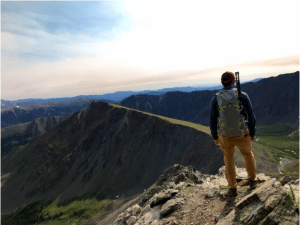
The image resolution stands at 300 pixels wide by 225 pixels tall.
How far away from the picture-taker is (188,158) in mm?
47812

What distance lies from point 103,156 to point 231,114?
72.4m

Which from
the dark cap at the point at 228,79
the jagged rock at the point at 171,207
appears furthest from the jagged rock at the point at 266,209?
the dark cap at the point at 228,79

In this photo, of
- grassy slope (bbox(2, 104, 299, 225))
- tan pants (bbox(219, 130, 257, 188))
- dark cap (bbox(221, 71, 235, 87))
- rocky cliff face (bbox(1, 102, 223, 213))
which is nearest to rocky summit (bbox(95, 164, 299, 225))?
tan pants (bbox(219, 130, 257, 188))

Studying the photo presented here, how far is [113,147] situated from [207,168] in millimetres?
44397

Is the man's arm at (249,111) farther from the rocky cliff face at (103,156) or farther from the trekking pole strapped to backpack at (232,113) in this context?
the rocky cliff face at (103,156)

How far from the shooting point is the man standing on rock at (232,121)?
5434mm

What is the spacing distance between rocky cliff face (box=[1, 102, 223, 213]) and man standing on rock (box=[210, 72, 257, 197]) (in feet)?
115

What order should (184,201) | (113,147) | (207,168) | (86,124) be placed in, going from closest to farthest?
1. (184,201)
2. (207,168)
3. (113,147)
4. (86,124)

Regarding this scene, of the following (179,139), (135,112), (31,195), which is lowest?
(31,195)

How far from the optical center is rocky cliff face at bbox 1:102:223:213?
52.2m

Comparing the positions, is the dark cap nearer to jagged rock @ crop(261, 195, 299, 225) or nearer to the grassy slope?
jagged rock @ crop(261, 195, 299, 225)

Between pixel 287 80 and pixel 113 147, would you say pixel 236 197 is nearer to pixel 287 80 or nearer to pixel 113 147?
pixel 113 147

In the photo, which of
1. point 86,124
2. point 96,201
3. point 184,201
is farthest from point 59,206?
point 184,201

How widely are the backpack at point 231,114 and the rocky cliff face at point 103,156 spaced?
35.8 m
